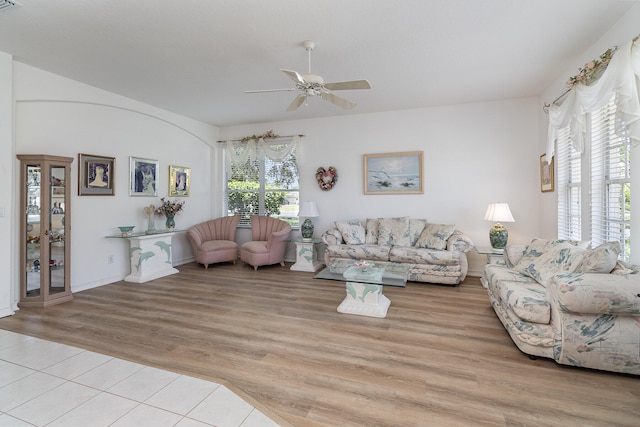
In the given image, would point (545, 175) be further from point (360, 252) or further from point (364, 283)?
point (364, 283)

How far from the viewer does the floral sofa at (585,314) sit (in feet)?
6.74

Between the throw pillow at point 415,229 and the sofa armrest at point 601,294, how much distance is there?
281cm

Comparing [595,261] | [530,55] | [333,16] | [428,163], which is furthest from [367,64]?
[595,261]

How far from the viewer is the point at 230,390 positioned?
2.00m

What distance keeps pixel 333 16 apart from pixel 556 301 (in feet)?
9.51

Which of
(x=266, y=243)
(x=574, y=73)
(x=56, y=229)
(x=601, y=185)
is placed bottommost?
(x=266, y=243)

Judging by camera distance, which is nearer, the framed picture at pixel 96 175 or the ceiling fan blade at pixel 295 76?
the ceiling fan blade at pixel 295 76

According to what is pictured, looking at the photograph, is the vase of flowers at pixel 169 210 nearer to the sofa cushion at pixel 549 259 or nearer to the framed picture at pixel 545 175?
the sofa cushion at pixel 549 259

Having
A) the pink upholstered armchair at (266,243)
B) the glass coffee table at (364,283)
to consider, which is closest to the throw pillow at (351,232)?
the pink upholstered armchair at (266,243)

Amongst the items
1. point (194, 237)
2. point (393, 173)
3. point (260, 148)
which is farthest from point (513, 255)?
point (194, 237)

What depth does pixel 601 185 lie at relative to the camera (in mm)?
2986

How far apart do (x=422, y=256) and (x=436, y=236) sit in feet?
1.49

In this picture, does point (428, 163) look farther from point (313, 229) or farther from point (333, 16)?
point (333, 16)

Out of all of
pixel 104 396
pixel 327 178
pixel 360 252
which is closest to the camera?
pixel 104 396
